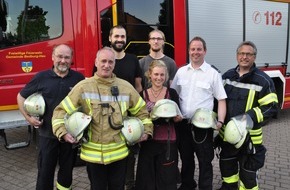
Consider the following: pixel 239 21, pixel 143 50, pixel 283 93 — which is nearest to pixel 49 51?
pixel 143 50

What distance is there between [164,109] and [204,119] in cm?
45

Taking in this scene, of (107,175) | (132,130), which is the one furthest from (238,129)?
(107,175)

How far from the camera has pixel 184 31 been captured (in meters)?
5.08

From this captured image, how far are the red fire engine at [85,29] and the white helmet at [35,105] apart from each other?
146cm

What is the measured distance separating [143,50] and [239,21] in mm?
2180

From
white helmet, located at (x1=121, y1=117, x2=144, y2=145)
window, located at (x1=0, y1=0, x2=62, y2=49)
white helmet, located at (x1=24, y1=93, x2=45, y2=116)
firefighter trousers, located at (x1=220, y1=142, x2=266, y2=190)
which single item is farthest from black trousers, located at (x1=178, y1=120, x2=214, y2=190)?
window, located at (x1=0, y1=0, x2=62, y2=49)

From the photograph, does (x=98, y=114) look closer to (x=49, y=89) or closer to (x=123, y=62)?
(x=49, y=89)

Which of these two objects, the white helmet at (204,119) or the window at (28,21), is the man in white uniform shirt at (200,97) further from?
the window at (28,21)

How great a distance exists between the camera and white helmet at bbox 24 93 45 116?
9.51 feet

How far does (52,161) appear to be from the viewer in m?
3.11

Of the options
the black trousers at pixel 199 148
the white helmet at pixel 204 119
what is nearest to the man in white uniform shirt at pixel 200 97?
the black trousers at pixel 199 148

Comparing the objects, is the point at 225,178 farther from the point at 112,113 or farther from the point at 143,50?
the point at 143,50

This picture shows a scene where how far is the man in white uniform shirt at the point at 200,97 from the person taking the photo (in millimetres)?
3250

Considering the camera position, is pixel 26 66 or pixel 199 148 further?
pixel 26 66
